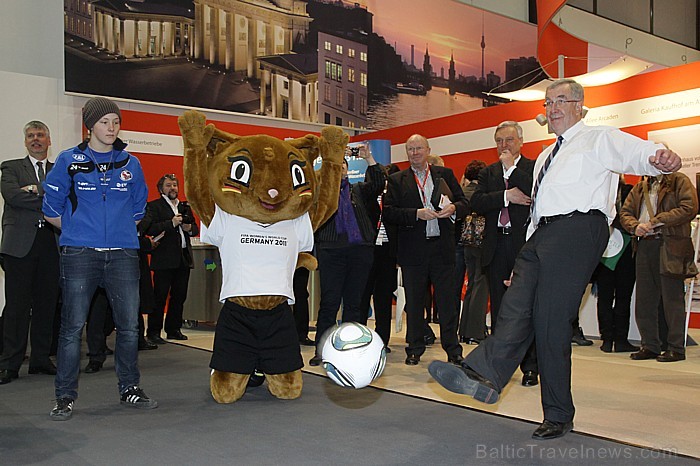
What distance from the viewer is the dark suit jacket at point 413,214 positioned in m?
5.46

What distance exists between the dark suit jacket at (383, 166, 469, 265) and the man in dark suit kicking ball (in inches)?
80.7

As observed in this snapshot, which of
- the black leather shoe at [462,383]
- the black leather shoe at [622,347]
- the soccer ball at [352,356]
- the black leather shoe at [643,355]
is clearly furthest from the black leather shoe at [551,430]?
the black leather shoe at [622,347]

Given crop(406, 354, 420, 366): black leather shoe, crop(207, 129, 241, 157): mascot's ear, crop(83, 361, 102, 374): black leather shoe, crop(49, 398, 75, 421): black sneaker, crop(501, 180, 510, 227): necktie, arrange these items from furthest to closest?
crop(406, 354, 420, 366): black leather shoe, crop(83, 361, 102, 374): black leather shoe, crop(501, 180, 510, 227): necktie, crop(207, 129, 241, 157): mascot's ear, crop(49, 398, 75, 421): black sneaker

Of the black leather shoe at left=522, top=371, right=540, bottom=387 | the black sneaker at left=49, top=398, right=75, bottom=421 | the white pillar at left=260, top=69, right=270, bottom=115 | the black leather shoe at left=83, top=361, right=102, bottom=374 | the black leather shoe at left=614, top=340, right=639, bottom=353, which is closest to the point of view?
the black sneaker at left=49, top=398, right=75, bottom=421

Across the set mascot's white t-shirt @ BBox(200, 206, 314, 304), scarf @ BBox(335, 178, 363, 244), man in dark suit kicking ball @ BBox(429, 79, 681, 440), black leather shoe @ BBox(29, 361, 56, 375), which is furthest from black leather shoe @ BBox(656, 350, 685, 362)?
black leather shoe @ BBox(29, 361, 56, 375)

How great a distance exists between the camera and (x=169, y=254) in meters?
6.89

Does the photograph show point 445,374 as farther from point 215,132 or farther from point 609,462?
point 215,132

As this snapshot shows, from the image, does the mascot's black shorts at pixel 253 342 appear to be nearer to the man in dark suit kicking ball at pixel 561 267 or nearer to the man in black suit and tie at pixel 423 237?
the man in dark suit kicking ball at pixel 561 267

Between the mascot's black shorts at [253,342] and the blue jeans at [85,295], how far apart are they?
1.67 feet

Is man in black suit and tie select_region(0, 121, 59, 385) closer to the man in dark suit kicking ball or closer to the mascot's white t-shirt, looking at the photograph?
the mascot's white t-shirt

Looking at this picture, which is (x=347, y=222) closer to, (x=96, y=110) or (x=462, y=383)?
(x=96, y=110)

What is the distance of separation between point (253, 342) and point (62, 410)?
3.60 feet

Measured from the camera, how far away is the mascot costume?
13.2ft

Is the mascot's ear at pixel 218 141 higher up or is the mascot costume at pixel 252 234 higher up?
the mascot's ear at pixel 218 141
